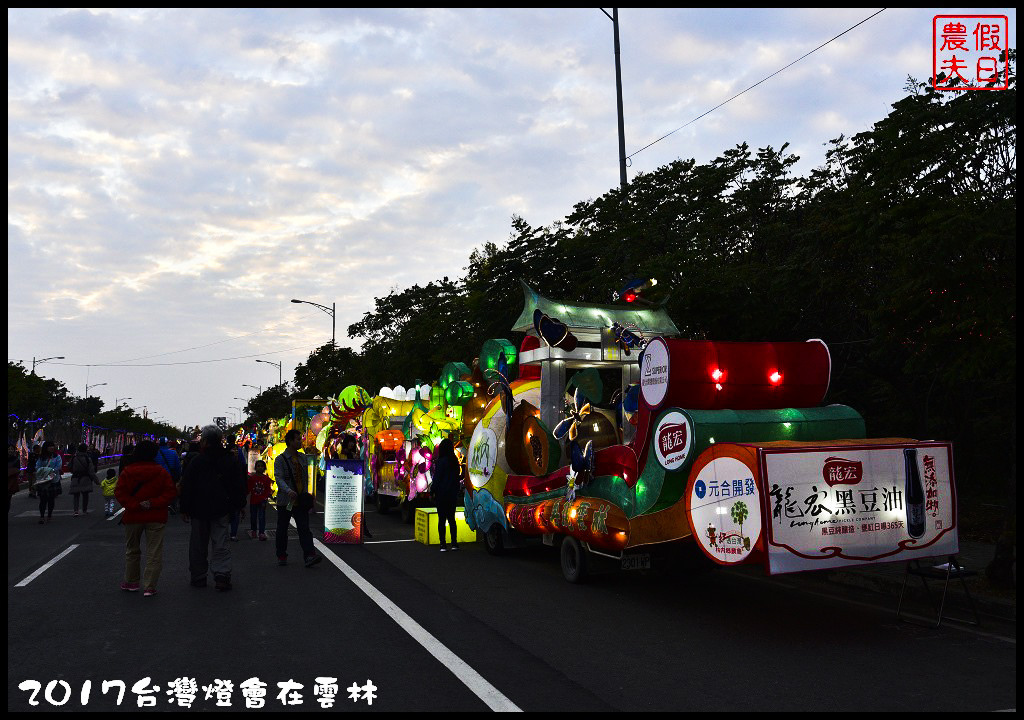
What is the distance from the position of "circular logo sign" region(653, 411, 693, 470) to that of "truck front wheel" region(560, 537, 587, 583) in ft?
7.02

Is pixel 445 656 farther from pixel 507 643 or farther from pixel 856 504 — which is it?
pixel 856 504

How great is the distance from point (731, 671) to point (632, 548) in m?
2.83

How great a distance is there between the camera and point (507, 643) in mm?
6965

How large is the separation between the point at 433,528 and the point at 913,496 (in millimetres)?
8179

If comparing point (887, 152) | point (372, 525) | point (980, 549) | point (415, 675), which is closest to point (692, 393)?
point (415, 675)

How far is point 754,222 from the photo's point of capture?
18.2m

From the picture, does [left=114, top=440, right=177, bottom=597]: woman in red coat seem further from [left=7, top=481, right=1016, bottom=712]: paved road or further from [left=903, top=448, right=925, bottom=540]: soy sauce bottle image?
[left=903, top=448, right=925, bottom=540]: soy sauce bottle image

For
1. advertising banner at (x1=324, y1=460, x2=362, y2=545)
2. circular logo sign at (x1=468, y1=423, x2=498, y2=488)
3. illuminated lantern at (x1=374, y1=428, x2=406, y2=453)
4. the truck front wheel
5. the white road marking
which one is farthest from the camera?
illuminated lantern at (x1=374, y1=428, x2=406, y2=453)

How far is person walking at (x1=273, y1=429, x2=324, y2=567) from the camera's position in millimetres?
11219

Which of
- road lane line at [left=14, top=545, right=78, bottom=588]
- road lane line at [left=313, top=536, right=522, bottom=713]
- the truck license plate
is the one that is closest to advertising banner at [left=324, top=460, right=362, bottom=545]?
road lane line at [left=313, top=536, right=522, bottom=713]

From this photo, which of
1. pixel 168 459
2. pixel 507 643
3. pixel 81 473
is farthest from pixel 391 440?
pixel 507 643

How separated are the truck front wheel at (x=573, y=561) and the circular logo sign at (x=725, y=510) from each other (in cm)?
250

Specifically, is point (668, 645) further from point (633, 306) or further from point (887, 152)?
point (887, 152)

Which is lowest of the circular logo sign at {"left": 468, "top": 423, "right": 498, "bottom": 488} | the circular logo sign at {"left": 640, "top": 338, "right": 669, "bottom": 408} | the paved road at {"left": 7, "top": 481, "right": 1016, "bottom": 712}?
the paved road at {"left": 7, "top": 481, "right": 1016, "bottom": 712}
